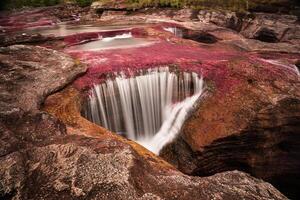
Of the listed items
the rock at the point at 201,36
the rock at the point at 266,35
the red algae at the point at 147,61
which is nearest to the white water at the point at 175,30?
the rock at the point at 201,36

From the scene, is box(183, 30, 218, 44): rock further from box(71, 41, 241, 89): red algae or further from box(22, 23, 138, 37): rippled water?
box(71, 41, 241, 89): red algae

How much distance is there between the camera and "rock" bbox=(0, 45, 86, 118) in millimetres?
9648

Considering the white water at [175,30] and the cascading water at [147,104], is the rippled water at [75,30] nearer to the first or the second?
the white water at [175,30]

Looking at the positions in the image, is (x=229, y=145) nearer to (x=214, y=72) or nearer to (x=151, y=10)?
(x=214, y=72)

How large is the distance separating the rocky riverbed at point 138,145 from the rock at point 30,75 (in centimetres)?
4

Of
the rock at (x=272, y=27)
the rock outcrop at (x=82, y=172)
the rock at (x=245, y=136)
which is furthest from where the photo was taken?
the rock at (x=272, y=27)

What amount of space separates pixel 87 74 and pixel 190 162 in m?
5.69

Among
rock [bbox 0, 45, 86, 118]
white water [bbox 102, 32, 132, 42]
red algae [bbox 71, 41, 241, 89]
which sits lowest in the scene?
white water [bbox 102, 32, 132, 42]

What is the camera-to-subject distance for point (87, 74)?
13.6 metres

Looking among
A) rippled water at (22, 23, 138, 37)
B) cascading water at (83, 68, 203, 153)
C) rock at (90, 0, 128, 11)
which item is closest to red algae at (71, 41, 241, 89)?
cascading water at (83, 68, 203, 153)

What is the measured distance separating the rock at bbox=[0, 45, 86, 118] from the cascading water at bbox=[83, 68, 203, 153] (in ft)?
4.92

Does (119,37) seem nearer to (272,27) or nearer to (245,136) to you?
(245,136)

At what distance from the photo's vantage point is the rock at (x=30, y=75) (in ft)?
31.7

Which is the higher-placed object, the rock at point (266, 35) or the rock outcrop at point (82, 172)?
the rock outcrop at point (82, 172)
